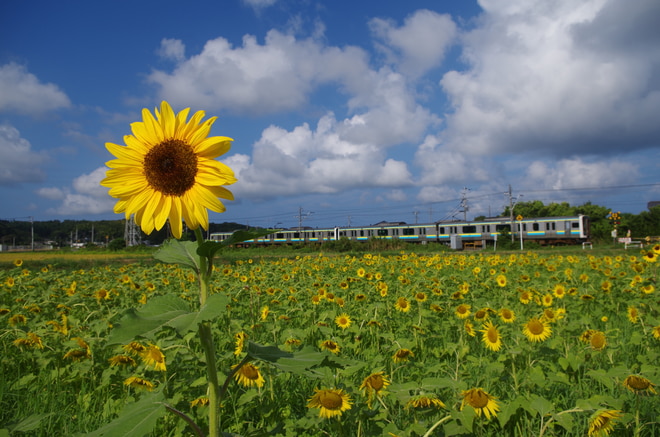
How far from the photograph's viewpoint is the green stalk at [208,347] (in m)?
1.14

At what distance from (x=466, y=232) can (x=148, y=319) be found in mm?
43913

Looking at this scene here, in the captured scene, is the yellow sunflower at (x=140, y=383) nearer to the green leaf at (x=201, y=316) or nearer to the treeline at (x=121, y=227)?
the green leaf at (x=201, y=316)

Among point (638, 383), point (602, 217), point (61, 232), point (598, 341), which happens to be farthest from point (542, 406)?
point (61, 232)

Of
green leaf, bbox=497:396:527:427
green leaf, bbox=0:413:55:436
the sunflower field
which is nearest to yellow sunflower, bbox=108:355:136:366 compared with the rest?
the sunflower field

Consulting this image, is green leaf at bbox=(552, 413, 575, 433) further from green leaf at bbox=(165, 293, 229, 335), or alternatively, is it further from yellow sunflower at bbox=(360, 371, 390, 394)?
green leaf at bbox=(165, 293, 229, 335)

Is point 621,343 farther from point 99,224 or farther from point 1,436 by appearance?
point 99,224

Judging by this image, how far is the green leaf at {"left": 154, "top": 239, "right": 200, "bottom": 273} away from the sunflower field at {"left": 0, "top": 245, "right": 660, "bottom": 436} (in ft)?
0.46

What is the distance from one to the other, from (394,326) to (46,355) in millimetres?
3076

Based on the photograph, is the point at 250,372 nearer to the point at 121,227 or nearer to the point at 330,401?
the point at 330,401

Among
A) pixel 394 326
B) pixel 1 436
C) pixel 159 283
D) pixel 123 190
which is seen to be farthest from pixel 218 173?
pixel 159 283

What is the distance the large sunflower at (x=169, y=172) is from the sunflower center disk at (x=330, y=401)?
99cm

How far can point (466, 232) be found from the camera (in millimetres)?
42344

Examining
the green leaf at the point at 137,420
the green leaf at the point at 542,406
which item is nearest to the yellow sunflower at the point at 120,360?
the green leaf at the point at 137,420

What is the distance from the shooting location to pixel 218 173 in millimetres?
1166
